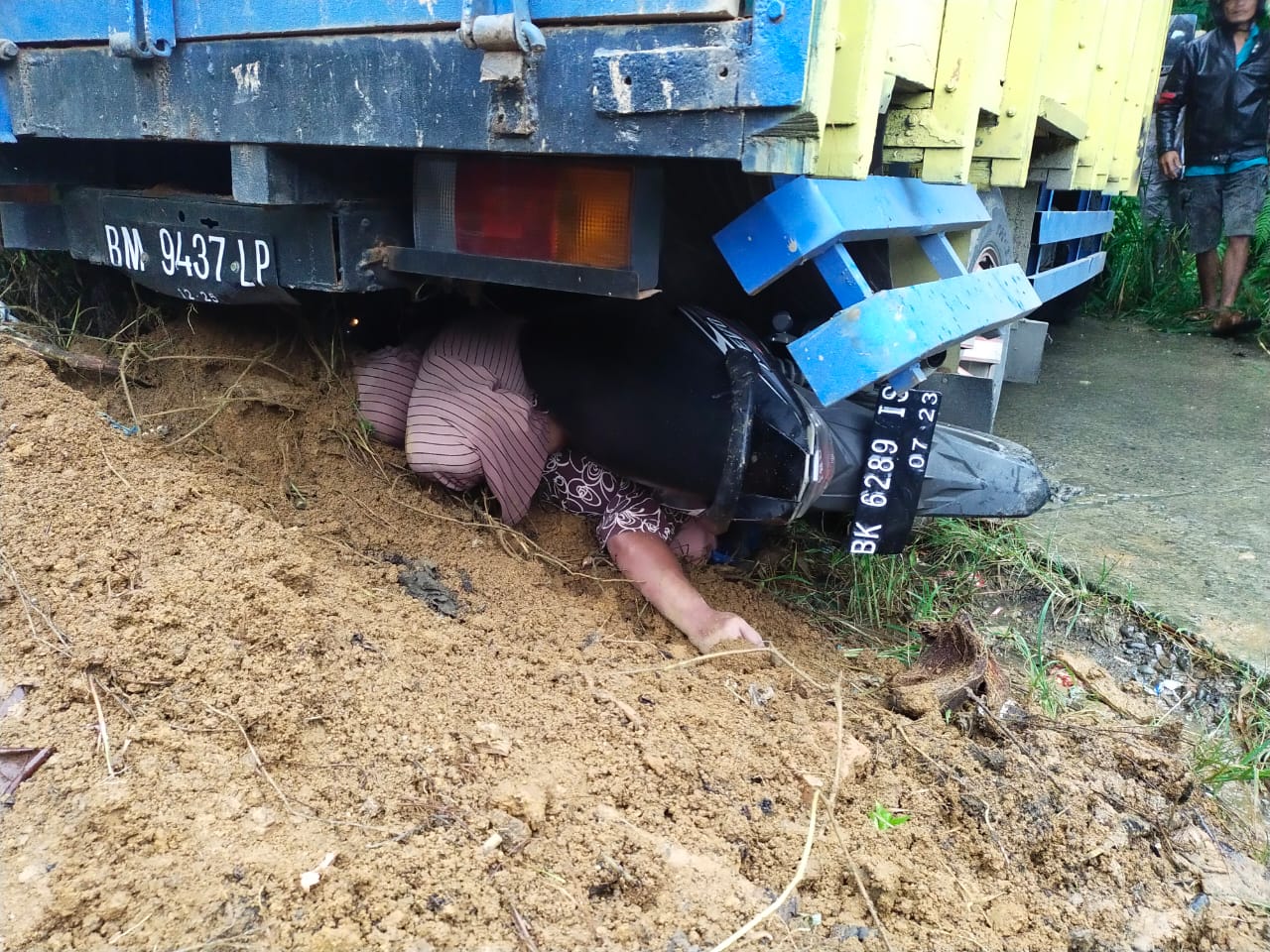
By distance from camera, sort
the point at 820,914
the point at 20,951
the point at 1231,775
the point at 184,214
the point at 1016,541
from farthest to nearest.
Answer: the point at 1016,541, the point at 184,214, the point at 1231,775, the point at 820,914, the point at 20,951

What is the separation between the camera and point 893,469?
6.91 feet

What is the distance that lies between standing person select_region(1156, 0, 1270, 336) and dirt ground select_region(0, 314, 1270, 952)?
4984 millimetres

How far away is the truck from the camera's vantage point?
1442mm

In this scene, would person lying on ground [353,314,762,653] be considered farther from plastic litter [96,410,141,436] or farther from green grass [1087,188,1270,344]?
green grass [1087,188,1270,344]

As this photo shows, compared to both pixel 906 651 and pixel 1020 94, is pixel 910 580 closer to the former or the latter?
pixel 906 651

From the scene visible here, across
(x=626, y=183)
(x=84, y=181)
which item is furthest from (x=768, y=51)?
(x=84, y=181)

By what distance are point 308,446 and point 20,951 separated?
4.48 ft

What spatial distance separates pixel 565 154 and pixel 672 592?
3.46ft

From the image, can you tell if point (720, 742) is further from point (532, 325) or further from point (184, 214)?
point (184, 214)

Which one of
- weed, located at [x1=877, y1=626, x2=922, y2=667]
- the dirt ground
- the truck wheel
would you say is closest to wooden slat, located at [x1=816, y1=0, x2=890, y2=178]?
the dirt ground

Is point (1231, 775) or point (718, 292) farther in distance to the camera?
point (718, 292)

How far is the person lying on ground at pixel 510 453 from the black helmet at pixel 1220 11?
17.9ft

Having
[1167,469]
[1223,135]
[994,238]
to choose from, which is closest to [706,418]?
[994,238]

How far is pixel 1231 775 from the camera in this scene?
1.89 m
